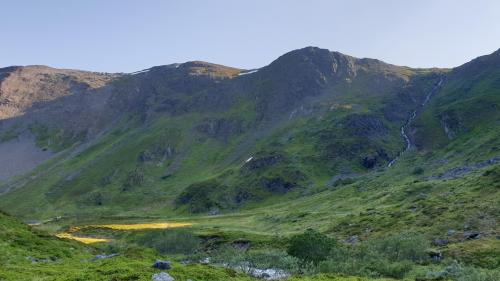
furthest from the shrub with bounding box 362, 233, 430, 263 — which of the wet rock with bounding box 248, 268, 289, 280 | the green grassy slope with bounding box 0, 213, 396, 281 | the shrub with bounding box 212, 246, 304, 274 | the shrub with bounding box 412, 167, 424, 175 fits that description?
the shrub with bounding box 412, 167, 424, 175

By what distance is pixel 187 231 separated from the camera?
120 meters

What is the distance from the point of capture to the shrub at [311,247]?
71.0 metres

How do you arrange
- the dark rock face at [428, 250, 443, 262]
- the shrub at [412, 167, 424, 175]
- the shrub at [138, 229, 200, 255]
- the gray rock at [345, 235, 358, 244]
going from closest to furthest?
the dark rock face at [428, 250, 443, 262]
the gray rock at [345, 235, 358, 244]
the shrub at [138, 229, 200, 255]
the shrub at [412, 167, 424, 175]

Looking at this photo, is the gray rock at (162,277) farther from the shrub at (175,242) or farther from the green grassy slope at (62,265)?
the shrub at (175,242)

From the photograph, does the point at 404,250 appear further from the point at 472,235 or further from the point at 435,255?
the point at 472,235

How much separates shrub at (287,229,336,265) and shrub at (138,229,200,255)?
45.2 meters

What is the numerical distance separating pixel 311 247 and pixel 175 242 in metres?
50.6

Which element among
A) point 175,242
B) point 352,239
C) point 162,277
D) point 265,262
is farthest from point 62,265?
point 352,239

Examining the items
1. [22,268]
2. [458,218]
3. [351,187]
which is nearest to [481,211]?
[458,218]

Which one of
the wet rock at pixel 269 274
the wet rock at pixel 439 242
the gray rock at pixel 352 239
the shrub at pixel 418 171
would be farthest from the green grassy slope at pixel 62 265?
the shrub at pixel 418 171

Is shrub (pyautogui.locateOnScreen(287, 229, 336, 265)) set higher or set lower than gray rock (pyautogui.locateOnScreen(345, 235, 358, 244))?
Result: higher

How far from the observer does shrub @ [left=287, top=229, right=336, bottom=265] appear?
233 feet

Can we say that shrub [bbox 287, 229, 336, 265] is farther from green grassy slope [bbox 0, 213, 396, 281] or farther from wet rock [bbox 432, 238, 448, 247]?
green grassy slope [bbox 0, 213, 396, 281]

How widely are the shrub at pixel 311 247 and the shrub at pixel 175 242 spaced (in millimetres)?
45190
